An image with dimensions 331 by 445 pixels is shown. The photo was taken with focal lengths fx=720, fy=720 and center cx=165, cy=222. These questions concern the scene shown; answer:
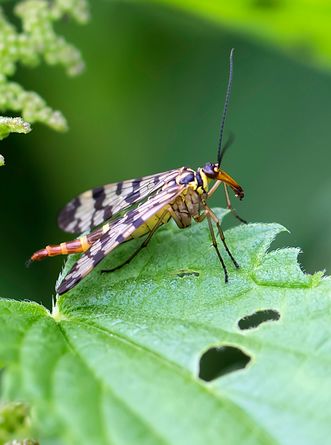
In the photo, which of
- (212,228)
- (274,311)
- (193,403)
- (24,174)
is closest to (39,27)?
(212,228)

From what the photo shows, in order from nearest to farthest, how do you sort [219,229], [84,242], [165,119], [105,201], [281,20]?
1. [219,229]
2. [84,242]
3. [105,201]
4. [281,20]
5. [165,119]

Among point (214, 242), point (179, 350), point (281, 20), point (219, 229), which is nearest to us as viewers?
point (179, 350)

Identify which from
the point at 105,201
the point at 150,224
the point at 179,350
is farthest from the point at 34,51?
the point at 179,350

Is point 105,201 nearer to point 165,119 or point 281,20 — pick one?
point 281,20

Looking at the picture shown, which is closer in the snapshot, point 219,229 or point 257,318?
point 257,318

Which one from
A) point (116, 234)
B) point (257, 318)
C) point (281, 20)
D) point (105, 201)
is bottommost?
point (105, 201)

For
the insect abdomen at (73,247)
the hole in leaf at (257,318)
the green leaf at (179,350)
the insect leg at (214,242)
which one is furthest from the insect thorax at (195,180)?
the hole in leaf at (257,318)

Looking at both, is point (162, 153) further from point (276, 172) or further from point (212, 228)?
point (212, 228)

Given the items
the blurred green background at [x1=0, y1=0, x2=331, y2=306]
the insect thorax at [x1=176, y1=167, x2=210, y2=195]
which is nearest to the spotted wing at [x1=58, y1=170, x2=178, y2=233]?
the insect thorax at [x1=176, y1=167, x2=210, y2=195]

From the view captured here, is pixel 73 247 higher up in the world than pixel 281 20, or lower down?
lower down
